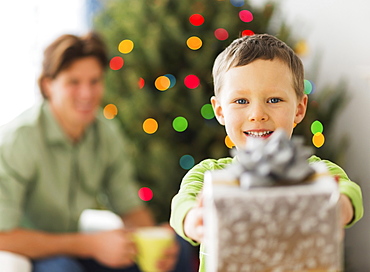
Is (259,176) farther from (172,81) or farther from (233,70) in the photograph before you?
(172,81)

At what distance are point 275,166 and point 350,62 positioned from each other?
2427 millimetres

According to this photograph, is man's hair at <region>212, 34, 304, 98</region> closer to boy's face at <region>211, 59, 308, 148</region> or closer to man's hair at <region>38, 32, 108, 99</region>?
boy's face at <region>211, 59, 308, 148</region>

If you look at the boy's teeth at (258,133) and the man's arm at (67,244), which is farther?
the man's arm at (67,244)

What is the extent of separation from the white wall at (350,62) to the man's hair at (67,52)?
116 cm

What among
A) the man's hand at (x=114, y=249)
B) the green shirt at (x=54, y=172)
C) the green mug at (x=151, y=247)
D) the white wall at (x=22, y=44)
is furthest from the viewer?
the white wall at (x=22, y=44)

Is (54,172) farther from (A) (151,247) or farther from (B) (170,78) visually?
(A) (151,247)

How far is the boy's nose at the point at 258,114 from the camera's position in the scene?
0.89 m

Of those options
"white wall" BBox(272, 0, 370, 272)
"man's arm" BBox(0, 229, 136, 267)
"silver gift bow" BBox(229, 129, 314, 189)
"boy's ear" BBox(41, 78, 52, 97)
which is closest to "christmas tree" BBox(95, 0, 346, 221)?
"boy's ear" BBox(41, 78, 52, 97)

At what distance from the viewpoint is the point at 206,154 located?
2.43 meters

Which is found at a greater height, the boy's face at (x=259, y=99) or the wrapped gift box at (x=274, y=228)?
the boy's face at (x=259, y=99)

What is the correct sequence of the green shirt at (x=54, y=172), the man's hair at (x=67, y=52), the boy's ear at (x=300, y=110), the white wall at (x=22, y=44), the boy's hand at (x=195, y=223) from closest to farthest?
the boy's hand at (x=195, y=223) < the boy's ear at (x=300, y=110) < the green shirt at (x=54, y=172) < the man's hair at (x=67, y=52) < the white wall at (x=22, y=44)

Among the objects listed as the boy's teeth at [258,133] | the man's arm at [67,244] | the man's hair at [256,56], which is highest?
the man's hair at [256,56]

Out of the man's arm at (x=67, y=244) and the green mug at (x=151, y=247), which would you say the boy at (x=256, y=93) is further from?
the man's arm at (x=67, y=244)

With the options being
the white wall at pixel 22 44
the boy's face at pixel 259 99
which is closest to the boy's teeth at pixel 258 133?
the boy's face at pixel 259 99
